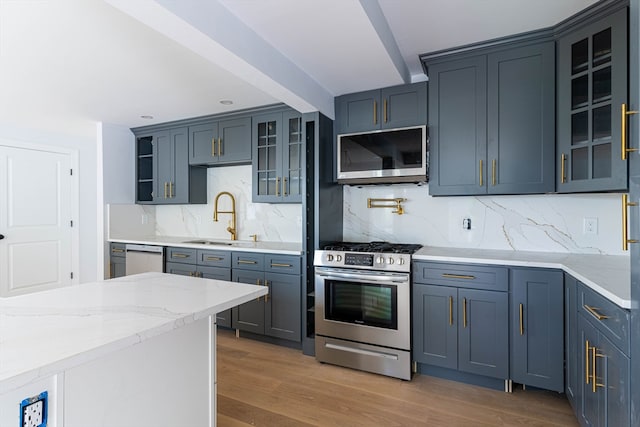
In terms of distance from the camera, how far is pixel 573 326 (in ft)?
6.49

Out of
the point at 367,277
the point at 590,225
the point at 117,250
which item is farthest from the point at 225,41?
the point at 117,250

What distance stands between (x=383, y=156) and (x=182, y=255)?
230cm

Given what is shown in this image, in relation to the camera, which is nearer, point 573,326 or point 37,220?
point 573,326

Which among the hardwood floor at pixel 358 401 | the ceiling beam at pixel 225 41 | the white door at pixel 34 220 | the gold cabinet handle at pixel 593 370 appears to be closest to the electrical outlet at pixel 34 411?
the hardwood floor at pixel 358 401

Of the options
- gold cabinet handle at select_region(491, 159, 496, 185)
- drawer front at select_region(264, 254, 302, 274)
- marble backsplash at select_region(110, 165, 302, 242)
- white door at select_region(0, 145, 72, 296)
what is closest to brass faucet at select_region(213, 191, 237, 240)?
marble backsplash at select_region(110, 165, 302, 242)

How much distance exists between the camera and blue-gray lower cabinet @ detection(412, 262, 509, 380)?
2.30 metres

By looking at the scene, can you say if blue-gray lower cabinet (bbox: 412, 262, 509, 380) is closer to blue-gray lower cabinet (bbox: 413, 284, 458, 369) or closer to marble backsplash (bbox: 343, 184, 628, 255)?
blue-gray lower cabinet (bbox: 413, 284, 458, 369)

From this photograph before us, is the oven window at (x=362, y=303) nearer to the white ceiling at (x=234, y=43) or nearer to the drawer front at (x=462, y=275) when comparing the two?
the drawer front at (x=462, y=275)

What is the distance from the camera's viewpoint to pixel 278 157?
11.1 feet

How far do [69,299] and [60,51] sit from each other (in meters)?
1.87

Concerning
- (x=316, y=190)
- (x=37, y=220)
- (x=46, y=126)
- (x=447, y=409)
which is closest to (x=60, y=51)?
(x=316, y=190)

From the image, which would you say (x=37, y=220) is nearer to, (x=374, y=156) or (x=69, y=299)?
(x=69, y=299)

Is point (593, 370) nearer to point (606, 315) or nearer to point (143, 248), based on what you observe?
point (606, 315)

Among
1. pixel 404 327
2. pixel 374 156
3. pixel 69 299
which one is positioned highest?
pixel 374 156
